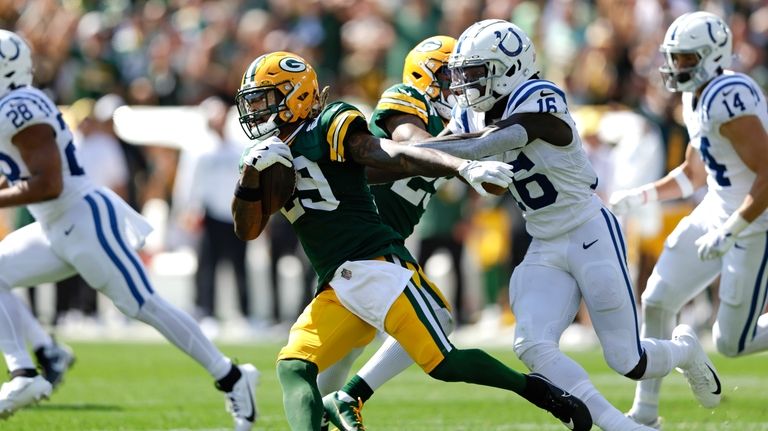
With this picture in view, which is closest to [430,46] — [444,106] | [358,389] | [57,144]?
[444,106]

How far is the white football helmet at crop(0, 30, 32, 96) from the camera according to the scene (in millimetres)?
7207

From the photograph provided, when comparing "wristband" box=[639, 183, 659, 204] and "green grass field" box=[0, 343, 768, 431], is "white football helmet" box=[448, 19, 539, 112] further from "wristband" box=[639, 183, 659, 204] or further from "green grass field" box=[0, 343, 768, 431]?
"green grass field" box=[0, 343, 768, 431]

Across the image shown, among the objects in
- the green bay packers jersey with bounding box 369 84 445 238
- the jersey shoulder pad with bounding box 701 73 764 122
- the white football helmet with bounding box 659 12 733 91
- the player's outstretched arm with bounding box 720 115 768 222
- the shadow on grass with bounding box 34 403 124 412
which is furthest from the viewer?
the shadow on grass with bounding box 34 403 124 412

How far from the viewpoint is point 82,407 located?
311 inches

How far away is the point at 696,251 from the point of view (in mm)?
6895

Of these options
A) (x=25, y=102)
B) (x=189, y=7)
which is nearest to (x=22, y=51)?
(x=25, y=102)

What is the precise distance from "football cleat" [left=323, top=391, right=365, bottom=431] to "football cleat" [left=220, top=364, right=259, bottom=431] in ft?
2.37

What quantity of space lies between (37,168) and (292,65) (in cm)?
193

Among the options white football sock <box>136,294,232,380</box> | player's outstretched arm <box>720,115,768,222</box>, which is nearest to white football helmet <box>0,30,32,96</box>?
white football sock <box>136,294,232,380</box>

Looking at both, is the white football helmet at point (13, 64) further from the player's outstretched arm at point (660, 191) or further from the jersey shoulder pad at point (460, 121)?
the player's outstretched arm at point (660, 191)

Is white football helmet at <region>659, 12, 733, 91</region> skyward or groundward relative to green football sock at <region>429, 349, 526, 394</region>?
skyward

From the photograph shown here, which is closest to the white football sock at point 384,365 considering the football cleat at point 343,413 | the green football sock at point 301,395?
the football cleat at point 343,413

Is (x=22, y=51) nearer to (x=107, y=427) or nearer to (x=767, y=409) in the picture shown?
(x=107, y=427)

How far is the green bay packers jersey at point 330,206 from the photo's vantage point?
5426 millimetres
